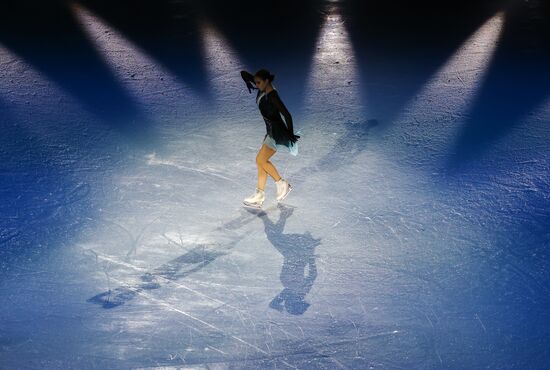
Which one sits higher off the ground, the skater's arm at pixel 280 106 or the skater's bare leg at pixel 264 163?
the skater's arm at pixel 280 106

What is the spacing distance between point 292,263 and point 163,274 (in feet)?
4.73

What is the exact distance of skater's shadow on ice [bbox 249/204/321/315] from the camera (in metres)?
6.04

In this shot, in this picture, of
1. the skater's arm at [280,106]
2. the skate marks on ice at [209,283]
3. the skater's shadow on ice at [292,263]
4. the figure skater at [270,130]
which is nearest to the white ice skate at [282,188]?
the figure skater at [270,130]

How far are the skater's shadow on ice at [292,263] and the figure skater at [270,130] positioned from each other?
0.25 m

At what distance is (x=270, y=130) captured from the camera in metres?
7.05

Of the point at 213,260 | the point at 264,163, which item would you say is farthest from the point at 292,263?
the point at 264,163

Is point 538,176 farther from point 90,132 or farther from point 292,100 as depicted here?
point 90,132

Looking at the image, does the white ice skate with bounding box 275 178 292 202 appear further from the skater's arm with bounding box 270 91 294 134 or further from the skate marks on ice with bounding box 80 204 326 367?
the skater's arm with bounding box 270 91 294 134

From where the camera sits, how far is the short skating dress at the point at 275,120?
6738mm

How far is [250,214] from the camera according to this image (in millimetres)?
7473

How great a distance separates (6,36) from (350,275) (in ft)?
33.0

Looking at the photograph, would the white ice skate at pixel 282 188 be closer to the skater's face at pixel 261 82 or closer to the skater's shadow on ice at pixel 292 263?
the skater's shadow on ice at pixel 292 263

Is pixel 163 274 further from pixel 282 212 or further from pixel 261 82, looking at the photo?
pixel 261 82

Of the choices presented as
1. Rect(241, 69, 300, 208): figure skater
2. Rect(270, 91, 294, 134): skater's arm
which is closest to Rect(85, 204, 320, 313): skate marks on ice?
Rect(241, 69, 300, 208): figure skater
